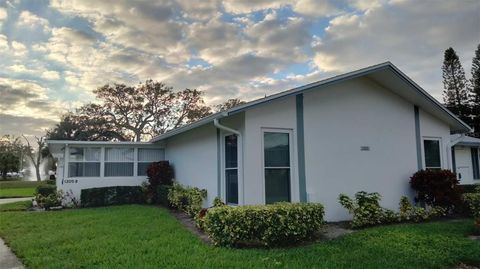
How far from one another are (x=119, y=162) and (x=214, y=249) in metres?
10.8

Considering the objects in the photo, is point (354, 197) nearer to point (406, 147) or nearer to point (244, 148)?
point (406, 147)

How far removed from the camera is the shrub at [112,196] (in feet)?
49.1

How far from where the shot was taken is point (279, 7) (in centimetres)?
1126

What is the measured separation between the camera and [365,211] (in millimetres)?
9000

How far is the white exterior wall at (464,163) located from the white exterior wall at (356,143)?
7.20 m

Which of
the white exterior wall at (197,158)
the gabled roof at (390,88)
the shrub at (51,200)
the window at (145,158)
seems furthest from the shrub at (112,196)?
the gabled roof at (390,88)

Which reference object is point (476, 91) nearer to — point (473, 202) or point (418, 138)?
point (418, 138)

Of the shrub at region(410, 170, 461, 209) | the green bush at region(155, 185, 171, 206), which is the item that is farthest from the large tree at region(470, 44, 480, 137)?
the green bush at region(155, 185, 171, 206)

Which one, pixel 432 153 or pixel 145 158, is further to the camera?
pixel 145 158

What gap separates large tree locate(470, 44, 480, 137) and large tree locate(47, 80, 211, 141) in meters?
22.9

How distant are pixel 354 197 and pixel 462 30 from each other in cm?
991

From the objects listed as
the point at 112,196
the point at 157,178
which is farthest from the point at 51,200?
the point at 157,178

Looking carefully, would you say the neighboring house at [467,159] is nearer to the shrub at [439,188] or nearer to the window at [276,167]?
the shrub at [439,188]

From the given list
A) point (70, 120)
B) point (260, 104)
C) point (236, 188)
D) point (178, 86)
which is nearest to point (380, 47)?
point (260, 104)
